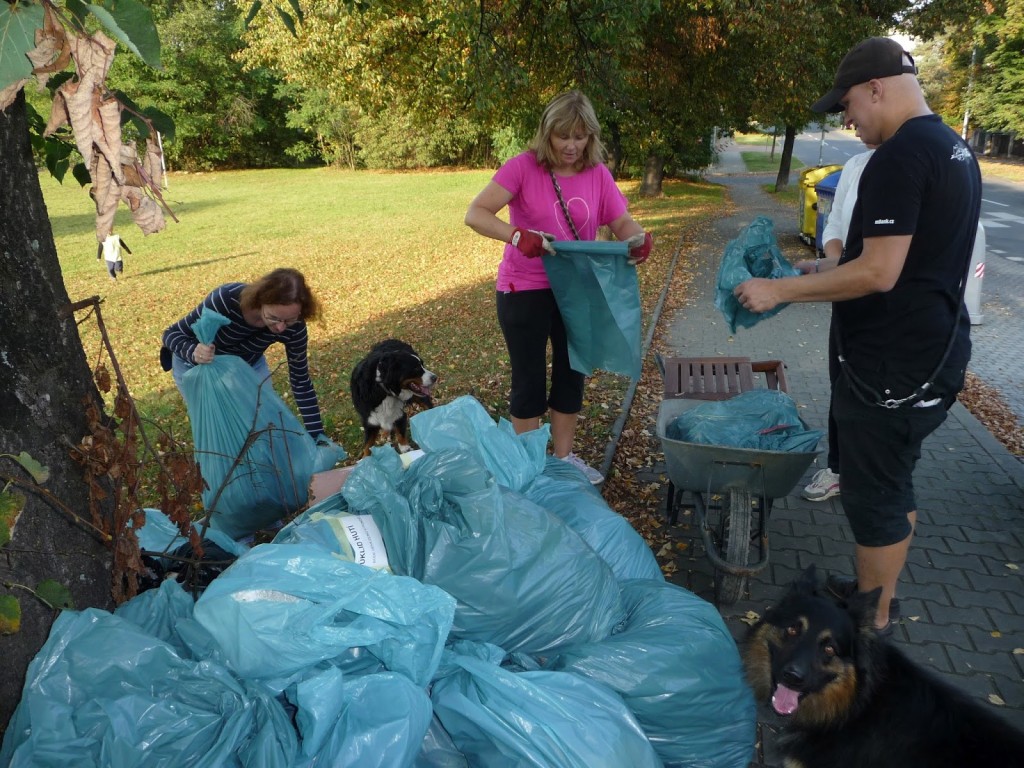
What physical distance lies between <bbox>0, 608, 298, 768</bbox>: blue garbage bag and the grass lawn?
975mm

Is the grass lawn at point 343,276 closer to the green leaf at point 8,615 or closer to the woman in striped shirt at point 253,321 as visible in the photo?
the woman in striped shirt at point 253,321

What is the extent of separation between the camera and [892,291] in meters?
2.46

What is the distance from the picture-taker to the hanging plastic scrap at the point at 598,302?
348 centimetres

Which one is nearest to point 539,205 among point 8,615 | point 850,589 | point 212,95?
point 850,589

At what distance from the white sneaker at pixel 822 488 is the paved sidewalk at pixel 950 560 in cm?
5

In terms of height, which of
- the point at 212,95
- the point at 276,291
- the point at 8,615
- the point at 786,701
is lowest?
the point at 786,701

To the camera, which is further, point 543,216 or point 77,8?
point 543,216

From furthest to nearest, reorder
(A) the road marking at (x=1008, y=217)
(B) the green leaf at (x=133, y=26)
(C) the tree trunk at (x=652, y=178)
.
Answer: (C) the tree trunk at (x=652, y=178) < (A) the road marking at (x=1008, y=217) < (B) the green leaf at (x=133, y=26)

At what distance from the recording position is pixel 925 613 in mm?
3244

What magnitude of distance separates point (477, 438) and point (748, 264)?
145 cm

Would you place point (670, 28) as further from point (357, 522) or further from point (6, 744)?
point (6, 744)

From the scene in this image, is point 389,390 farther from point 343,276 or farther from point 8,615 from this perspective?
point 343,276

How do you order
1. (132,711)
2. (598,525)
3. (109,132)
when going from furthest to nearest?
(598,525)
(132,711)
(109,132)

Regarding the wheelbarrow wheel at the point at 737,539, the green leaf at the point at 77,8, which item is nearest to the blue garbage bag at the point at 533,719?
the wheelbarrow wheel at the point at 737,539
